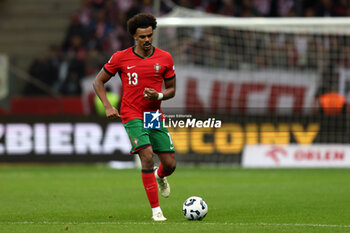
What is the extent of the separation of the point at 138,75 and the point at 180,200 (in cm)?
286

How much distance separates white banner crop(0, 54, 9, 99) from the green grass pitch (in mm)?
2169

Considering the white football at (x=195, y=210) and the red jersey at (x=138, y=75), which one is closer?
the white football at (x=195, y=210)

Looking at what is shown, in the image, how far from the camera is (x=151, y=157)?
8469 mm

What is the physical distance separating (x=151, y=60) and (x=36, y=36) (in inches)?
676

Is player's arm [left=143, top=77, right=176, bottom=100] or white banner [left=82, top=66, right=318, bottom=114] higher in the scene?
player's arm [left=143, top=77, right=176, bottom=100]

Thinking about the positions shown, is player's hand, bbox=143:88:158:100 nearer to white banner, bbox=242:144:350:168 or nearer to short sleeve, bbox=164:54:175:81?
short sleeve, bbox=164:54:175:81

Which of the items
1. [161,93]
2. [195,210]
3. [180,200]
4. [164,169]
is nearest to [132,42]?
[180,200]

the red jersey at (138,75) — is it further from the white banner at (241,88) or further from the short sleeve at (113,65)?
the white banner at (241,88)

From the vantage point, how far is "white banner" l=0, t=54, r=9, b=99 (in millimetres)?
19047

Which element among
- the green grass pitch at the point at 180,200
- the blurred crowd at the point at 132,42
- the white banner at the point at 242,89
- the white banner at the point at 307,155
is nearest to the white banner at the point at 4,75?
the blurred crowd at the point at 132,42

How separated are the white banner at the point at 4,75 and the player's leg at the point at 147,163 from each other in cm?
1114

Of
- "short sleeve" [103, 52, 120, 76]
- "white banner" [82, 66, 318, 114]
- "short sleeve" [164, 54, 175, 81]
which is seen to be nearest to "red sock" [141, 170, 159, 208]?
"short sleeve" [164, 54, 175, 81]

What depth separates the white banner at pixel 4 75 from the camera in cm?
1905

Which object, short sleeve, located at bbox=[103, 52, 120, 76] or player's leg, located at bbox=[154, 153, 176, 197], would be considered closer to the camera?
short sleeve, located at bbox=[103, 52, 120, 76]
